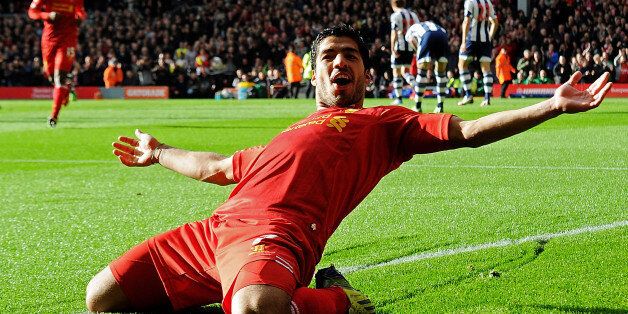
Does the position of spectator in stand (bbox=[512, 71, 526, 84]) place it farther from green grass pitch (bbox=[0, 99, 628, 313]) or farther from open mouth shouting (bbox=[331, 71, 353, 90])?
open mouth shouting (bbox=[331, 71, 353, 90])

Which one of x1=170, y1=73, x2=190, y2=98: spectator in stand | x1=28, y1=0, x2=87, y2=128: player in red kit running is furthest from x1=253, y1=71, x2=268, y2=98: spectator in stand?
x1=28, y1=0, x2=87, y2=128: player in red kit running

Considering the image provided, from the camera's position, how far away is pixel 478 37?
22141 mm

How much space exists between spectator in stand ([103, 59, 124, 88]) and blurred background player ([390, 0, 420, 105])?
1838 cm

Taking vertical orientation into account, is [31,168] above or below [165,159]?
below

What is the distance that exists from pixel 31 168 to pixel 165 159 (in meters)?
6.08

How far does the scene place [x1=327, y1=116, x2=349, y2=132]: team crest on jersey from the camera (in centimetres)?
389

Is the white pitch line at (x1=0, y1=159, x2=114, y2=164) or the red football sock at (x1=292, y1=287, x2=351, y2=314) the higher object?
the red football sock at (x1=292, y1=287, x2=351, y2=314)

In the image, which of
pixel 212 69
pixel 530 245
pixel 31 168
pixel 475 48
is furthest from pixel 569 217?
pixel 212 69

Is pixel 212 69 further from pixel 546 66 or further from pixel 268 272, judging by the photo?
pixel 268 272

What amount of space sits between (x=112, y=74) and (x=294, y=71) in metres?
8.08

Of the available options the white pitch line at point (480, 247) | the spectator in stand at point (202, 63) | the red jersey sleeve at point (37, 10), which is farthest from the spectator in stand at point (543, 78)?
the white pitch line at point (480, 247)

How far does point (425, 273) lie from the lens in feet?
14.8

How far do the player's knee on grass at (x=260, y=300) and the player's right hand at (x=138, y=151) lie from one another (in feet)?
4.90

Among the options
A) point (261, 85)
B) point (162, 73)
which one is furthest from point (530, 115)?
point (162, 73)
